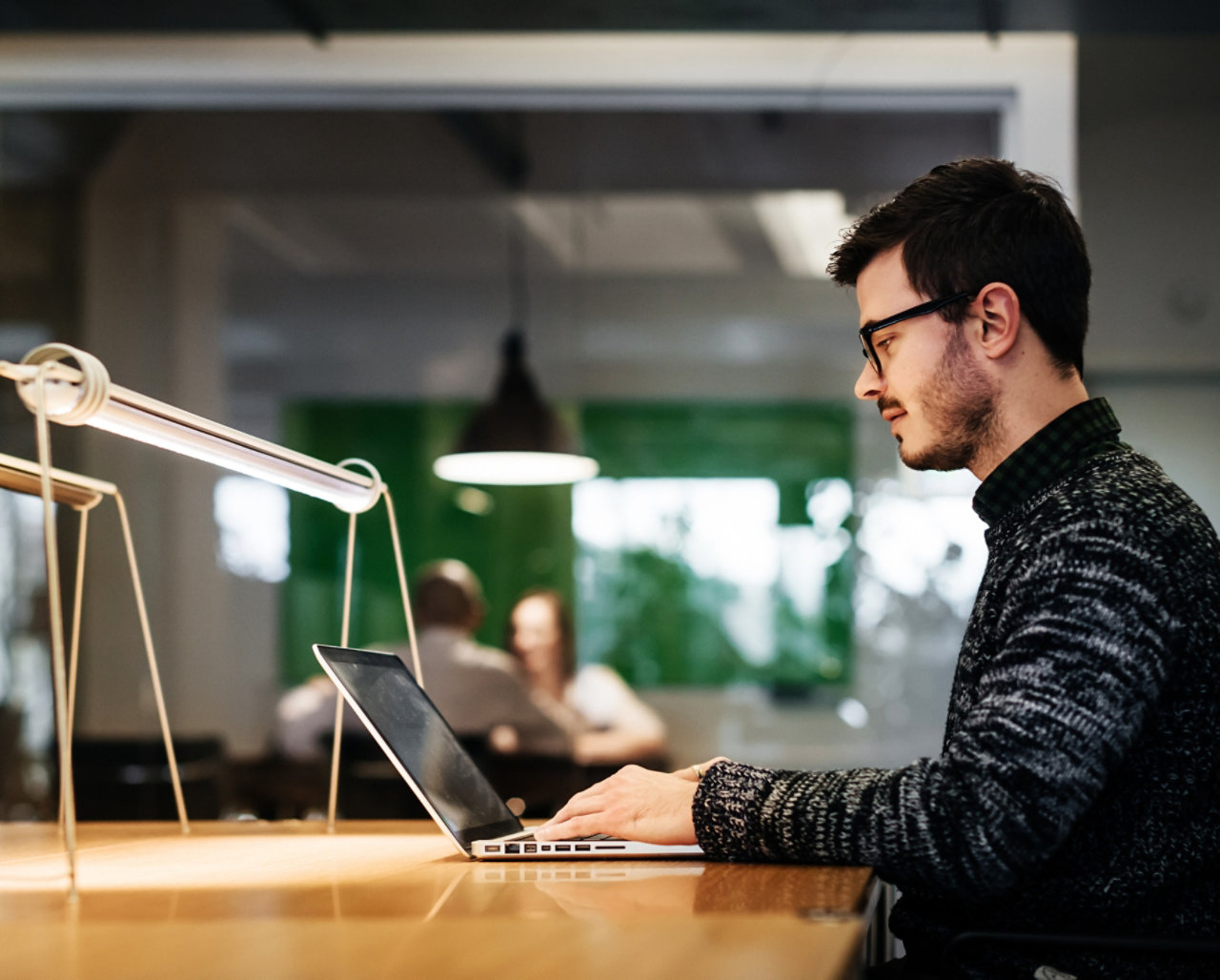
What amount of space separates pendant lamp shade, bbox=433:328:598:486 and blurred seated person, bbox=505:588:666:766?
1.63ft

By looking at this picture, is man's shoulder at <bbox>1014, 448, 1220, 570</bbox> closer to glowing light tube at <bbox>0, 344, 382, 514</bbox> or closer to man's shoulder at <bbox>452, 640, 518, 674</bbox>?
glowing light tube at <bbox>0, 344, 382, 514</bbox>

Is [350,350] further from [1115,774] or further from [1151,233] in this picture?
[1115,774]

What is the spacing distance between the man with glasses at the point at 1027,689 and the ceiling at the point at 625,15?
2.52m

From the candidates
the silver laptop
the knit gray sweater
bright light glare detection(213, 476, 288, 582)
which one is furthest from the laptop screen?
bright light glare detection(213, 476, 288, 582)

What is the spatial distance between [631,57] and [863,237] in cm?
312

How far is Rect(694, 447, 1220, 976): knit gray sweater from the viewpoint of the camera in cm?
118

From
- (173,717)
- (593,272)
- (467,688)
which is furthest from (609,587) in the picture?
(173,717)

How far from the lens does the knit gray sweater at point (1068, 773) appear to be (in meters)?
1.18

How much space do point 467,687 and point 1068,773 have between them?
384 cm

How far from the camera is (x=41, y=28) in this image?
13.5 ft

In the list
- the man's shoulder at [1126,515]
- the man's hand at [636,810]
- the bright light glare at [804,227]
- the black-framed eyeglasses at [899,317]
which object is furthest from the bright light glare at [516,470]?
the man's shoulder at [1126,515]

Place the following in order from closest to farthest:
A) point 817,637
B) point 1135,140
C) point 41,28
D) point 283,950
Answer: point 283,950 < point 41,28 < point 1135,140 < point 817,637

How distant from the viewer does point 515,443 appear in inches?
185

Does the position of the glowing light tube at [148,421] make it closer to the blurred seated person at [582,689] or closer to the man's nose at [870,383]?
the man's nose at [870,383]
